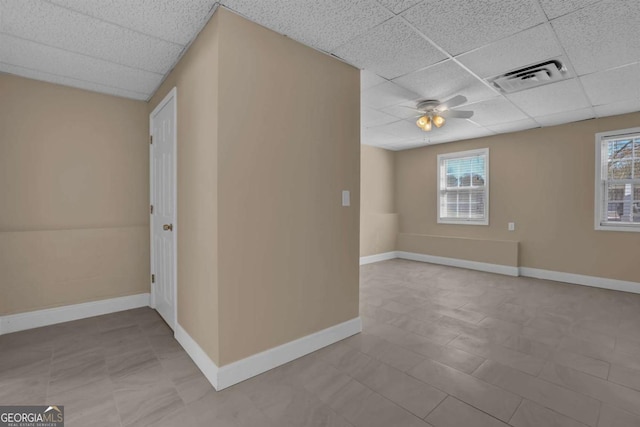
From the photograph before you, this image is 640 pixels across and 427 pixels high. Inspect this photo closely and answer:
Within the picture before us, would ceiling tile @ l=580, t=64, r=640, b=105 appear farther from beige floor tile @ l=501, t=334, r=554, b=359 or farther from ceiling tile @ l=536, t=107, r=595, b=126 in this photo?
beige floor tile @ l=501, t=334, r=554, b=359

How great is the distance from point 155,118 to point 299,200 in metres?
2.11

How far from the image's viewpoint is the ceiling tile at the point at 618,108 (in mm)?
3704

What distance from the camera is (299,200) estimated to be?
2.37m

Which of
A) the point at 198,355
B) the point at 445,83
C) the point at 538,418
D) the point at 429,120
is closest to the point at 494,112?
the point at 429,120

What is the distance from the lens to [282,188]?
2264 mm

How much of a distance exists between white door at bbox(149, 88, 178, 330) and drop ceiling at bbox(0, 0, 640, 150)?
406 mm

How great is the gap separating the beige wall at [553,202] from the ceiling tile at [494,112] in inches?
36.7

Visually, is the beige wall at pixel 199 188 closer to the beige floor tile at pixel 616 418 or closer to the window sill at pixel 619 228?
the beige floor tile at pixel 616 418

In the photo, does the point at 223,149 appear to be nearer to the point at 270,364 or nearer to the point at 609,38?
the point at 270,364

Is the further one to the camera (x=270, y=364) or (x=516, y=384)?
(x=270, y=364)

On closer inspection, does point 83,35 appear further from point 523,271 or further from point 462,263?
point 523,271

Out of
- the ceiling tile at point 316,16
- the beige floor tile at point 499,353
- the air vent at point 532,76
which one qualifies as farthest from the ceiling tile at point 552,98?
the beige floor tile at point 499,353

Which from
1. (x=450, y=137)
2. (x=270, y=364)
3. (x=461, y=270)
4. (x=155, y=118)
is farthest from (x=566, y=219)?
(x=155, y=118)

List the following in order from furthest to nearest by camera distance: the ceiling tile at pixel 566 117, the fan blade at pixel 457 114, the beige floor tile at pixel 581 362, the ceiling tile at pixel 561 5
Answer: the ceiling tile at pixel 566 117 → the fan blade at pixel 457 114 → the beige floor tile at pixel 581 362 → the ceiling tile at pixel 561 5
